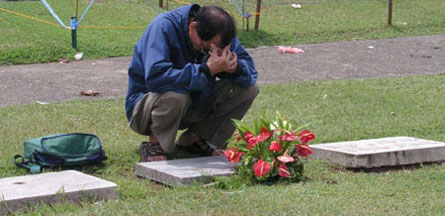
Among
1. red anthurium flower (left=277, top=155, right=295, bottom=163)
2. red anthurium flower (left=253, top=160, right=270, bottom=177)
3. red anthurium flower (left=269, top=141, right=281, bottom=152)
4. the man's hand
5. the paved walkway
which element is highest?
the man's hand

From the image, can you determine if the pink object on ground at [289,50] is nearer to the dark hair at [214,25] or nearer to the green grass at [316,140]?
the green grass at [316,140]

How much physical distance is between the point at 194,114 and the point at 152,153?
358 millimetres

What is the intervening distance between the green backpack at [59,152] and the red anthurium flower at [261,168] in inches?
40.8

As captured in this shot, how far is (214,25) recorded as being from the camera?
4234mm

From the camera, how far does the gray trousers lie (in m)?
4.46

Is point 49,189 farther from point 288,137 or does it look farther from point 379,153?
point 379,153

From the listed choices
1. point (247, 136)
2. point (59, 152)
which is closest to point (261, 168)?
point (247, 136)

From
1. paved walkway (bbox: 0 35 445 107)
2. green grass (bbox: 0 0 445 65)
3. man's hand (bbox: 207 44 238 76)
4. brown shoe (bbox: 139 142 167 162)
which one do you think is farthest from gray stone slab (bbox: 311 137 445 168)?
green grass (bbox: 0 0 445 65)

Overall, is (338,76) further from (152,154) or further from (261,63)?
(152,154)

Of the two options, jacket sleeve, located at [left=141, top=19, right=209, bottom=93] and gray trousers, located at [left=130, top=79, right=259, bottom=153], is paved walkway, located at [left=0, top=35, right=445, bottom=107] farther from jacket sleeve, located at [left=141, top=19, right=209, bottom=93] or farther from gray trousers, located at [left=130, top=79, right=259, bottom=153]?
jacket sleeve, located at [left=141, top=19, right=209, bottom=93]

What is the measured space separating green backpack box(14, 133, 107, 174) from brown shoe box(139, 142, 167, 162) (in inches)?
A: 10.3

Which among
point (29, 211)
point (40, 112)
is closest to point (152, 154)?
point (29, 211)

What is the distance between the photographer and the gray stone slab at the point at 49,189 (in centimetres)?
370

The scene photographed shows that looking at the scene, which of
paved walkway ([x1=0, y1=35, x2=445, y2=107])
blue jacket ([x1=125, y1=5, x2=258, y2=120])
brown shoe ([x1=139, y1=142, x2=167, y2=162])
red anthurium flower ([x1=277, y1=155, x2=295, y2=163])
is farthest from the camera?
paved walkway ([x1=0, y1=35, x2=445, y2=107])
